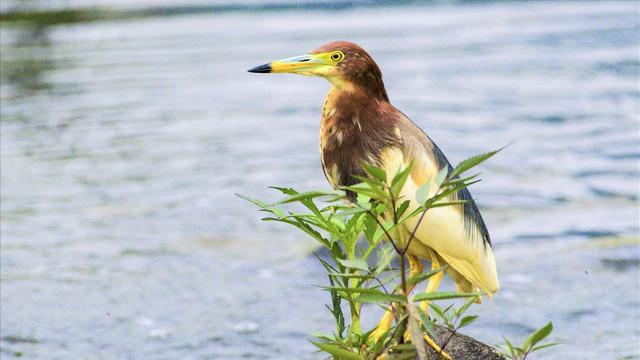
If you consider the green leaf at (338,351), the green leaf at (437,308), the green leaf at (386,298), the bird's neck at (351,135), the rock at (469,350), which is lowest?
the rock at (469,350)

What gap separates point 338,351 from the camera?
2.50 metres

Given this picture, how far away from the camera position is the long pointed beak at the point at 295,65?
2883 millimetres

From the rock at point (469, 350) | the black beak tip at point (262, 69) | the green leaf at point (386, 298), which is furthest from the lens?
the rock at point (469, 350)

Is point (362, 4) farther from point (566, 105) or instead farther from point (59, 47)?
point (566, 105)

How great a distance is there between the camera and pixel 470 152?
29.9ft

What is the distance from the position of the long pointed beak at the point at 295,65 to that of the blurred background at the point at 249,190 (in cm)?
226

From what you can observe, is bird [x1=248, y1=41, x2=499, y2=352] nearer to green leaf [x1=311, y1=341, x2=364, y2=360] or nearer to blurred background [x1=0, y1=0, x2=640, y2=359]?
green leaf [x1=311, y1=341, x2=364, y2=360]

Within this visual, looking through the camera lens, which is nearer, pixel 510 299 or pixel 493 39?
pixel 510 299

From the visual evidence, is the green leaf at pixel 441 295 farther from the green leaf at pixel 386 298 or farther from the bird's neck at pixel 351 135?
the bird's neck at pixel 351 135

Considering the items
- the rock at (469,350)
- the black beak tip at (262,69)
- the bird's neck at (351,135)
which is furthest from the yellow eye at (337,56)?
the rock at (469,350)

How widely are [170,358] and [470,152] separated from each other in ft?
16.9

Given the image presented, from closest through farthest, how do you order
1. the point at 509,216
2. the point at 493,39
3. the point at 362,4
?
the point at 509,216
the point at 493,39
the point at 362,4

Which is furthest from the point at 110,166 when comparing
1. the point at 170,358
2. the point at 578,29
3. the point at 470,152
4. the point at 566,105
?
the point at 578,29

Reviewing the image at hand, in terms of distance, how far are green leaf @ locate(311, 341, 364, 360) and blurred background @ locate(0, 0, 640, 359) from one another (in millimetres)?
2250
